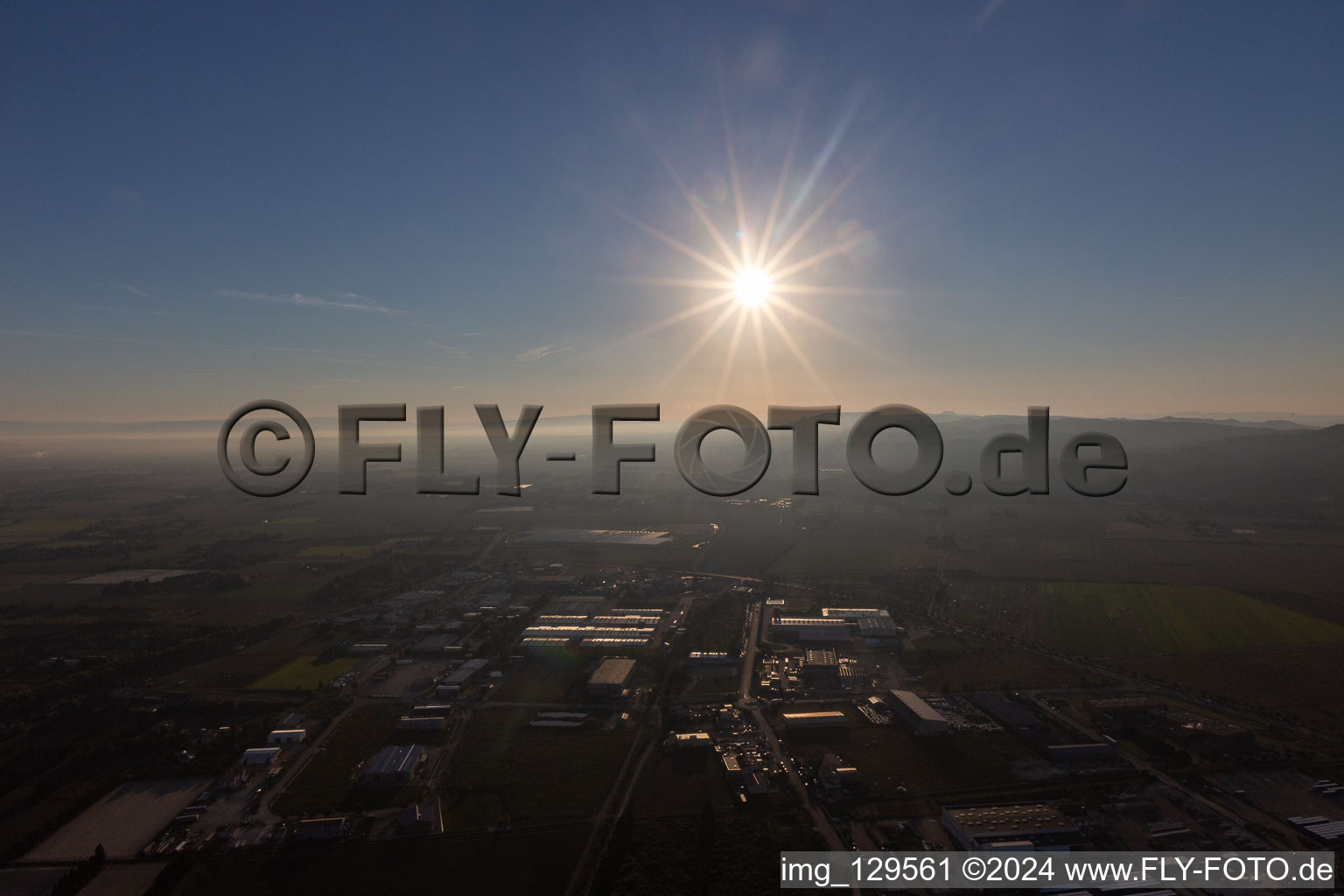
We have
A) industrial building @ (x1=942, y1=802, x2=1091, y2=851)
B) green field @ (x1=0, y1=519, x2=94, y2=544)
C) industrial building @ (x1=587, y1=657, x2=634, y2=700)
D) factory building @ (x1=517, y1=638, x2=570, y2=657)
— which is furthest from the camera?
green field @ (x1=0, y1=519, x2=94, y2=544)

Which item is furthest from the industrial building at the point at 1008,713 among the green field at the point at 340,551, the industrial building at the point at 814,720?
the green field at the point at 340,551

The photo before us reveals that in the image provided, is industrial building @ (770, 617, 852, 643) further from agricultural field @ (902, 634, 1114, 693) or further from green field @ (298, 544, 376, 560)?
green field @ (298, 544, 376, 560)

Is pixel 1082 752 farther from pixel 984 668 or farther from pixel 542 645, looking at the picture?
pixel 542 645

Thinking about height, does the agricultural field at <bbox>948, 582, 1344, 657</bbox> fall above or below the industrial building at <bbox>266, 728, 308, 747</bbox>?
above

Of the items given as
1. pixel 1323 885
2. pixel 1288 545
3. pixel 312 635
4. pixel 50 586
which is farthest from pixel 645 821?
pixel 1288 545

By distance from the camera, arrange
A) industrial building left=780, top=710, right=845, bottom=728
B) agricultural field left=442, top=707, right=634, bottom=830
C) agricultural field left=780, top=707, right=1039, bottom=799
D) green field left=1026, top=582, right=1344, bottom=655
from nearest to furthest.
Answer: agricultural field left=442, top=707, right=634, bottom=830, agricultural field left=780, top=707, right=1039, bottom=799, industrial building left=780, top=710, right=845, bottom=728, green field left=1026, top=582, right=1344, bottom=655

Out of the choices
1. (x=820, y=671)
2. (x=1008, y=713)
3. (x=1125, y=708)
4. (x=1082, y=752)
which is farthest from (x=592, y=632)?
(x=1125, y=708)

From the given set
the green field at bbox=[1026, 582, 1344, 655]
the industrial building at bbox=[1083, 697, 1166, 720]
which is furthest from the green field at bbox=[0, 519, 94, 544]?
the green field at bbox=[1026, 582, 1344, 655]
